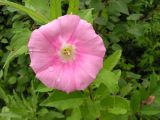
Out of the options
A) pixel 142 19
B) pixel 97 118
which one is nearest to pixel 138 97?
pixel 97 118

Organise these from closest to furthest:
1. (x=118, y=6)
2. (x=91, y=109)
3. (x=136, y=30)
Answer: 1. (x=91, y=109)
2. (x=118, y=6)
3. (x=136, y=30)

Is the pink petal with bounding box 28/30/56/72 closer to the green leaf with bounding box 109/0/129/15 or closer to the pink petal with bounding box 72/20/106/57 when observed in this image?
the pink petal with bounding box 72/20/106/57

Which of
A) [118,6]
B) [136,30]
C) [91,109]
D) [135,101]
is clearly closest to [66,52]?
[91,109]

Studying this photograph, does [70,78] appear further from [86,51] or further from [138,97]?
[138,97]

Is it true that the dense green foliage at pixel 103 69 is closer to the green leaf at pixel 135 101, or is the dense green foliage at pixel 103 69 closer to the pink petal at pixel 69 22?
the green leaf at pixel 135 101

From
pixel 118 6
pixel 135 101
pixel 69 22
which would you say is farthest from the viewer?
pixel 118 6

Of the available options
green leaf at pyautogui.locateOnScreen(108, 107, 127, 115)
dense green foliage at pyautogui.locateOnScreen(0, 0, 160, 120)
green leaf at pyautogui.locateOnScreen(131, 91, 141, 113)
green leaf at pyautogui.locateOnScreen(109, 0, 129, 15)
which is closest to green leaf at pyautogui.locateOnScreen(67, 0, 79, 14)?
dense green foliage at pyautogui.locateOnScreen(0, 0, 160, 120)

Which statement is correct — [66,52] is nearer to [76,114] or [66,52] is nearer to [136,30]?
[76,114]
